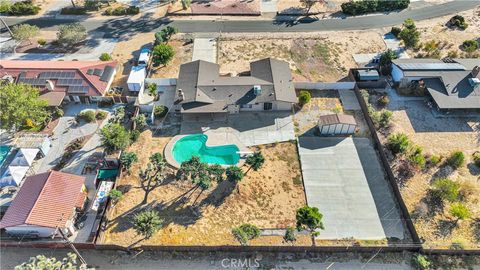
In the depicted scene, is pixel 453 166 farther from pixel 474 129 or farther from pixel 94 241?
pixel 94 241

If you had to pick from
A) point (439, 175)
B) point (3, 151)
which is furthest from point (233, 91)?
point (3, 151)

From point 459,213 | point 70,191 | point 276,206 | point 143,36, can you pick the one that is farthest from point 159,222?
point 143,36

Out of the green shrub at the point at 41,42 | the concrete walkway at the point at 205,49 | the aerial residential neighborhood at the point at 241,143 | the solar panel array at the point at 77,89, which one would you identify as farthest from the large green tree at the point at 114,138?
the green shrub at the point at 41,42

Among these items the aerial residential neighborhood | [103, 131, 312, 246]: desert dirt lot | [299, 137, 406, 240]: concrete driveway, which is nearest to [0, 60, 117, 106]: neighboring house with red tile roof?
the aerial residential neighborhood

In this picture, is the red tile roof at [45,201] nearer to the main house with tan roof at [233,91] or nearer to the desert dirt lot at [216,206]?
the desert dirt lot at [216,206]

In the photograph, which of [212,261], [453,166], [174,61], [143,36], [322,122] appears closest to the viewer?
[212,261]

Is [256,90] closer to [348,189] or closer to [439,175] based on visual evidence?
[348,189]

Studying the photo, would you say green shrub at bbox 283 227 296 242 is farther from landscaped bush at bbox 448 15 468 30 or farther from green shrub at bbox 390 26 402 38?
landscaped bush at bbox 448 15 468 30
